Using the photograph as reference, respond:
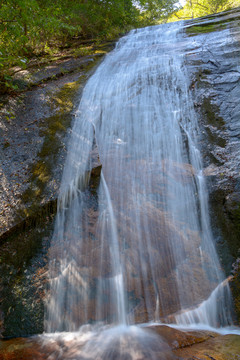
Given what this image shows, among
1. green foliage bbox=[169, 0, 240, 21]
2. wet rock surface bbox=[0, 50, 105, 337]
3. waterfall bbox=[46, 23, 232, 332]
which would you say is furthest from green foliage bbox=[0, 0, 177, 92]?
green foliage bbox=[169, 0, 240, 21]

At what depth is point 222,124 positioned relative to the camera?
4801 millimetres

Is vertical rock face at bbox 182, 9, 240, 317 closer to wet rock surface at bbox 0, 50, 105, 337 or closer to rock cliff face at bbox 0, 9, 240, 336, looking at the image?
rock cliff face at bbox 0, 9, 240, 336

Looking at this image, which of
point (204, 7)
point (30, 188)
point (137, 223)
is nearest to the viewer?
point (137, 223)

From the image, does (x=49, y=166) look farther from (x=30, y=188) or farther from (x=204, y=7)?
(x=204, y=7)

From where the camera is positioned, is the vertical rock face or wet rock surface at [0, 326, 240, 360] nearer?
wet rock surface at [0, 326, 240, 360]

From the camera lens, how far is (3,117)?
19.8ft

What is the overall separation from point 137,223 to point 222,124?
2.78 metres

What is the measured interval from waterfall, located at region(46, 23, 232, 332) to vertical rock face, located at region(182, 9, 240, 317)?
184 millimetres

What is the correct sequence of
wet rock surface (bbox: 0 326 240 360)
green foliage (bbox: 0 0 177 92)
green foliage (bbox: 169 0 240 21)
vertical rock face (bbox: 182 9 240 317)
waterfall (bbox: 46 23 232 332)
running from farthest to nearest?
1. green foliage (bbox: 169 0 240 21)
2. green foliage (bbox: 0 0 177 92)
3. vertical rock face (bbox: 182 9 240 317)
4. waterfall (bbox: 46 23 232 332)
5. wet rock surface (bbox: 0 326 240 360)

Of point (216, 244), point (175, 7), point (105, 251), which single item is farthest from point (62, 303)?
point (175, 7)

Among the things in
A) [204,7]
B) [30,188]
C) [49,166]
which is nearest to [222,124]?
[49,166]

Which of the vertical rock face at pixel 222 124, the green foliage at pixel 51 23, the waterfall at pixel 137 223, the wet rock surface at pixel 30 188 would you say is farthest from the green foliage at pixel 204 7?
the wet rock surface at pixel 30 188

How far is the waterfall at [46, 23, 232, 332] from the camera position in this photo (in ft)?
11.2

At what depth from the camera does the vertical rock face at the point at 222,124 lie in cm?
373
